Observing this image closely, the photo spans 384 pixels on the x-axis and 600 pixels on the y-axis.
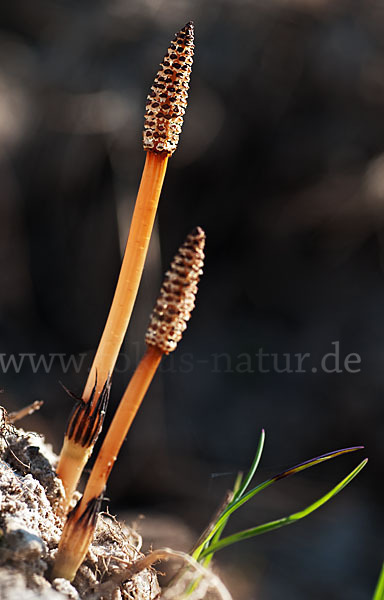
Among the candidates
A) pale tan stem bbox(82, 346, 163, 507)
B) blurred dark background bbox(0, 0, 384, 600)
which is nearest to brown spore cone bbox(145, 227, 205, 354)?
pale tan stem bbox(82, 346, 163, 507)

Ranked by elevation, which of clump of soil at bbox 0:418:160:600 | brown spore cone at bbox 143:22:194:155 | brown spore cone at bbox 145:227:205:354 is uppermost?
brown spore cone at bbox 143:22:194:155

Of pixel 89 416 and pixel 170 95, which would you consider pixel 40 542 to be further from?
pixel 170 95

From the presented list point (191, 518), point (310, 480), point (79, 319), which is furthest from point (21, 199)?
point (310, 480)

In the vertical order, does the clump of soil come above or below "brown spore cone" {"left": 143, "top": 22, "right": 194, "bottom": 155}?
below

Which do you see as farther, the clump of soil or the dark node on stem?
the dark node on stem

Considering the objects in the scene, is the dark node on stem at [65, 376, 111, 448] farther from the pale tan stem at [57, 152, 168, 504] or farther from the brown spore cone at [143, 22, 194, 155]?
the brown spore cone at [143, 22, 194, 155]

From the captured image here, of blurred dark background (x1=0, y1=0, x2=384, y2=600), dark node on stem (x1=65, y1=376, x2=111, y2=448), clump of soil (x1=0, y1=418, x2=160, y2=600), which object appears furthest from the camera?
blurred dark background (x1=0, y1=0, x2=384, y2=600)

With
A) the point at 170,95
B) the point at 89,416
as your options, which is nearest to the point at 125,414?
the point at 89,416

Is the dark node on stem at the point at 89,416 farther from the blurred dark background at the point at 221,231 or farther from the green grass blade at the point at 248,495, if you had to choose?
the blurred dark background at the point at 221,231
